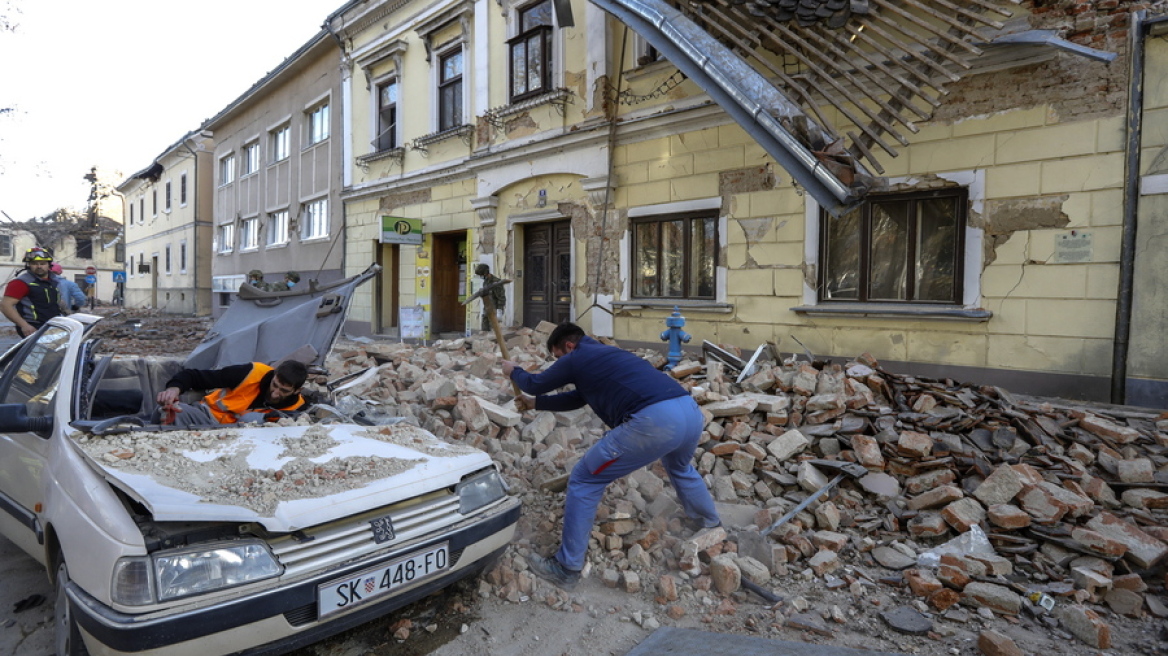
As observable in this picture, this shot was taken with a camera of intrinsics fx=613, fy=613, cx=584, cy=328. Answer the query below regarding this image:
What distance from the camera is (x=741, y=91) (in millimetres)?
6348

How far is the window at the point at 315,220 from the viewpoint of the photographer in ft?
53.7

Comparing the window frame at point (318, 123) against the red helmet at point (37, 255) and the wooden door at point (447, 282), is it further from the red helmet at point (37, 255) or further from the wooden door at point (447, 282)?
the red helmet at point (37, 255)

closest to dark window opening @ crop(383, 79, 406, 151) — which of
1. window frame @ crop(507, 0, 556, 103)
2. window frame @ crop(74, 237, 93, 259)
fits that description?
window frame @ crop(507, 0, 556, 103)

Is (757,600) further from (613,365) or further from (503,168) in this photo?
(503,168)

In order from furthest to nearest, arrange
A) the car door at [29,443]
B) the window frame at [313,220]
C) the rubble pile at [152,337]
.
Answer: the window frame at [313,220], the rubble pile at [152,337], the car door at [29,443]

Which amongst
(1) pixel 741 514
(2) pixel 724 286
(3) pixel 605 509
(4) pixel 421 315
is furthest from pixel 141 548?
(4) pixel 421 315

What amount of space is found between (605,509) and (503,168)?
27.3 ft

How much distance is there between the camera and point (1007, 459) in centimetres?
421

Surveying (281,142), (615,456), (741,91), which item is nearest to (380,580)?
(615,456)

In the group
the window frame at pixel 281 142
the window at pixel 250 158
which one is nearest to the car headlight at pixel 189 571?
the window frame at pixel 281 142

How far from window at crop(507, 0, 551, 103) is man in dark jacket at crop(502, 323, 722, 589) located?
767 centimetres

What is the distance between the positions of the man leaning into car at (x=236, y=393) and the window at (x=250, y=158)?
19264 mm

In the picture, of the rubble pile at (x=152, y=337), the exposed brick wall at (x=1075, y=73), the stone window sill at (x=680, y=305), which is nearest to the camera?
the exposed brick wall at (x=1075, y=73)

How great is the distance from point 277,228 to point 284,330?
14.7m
